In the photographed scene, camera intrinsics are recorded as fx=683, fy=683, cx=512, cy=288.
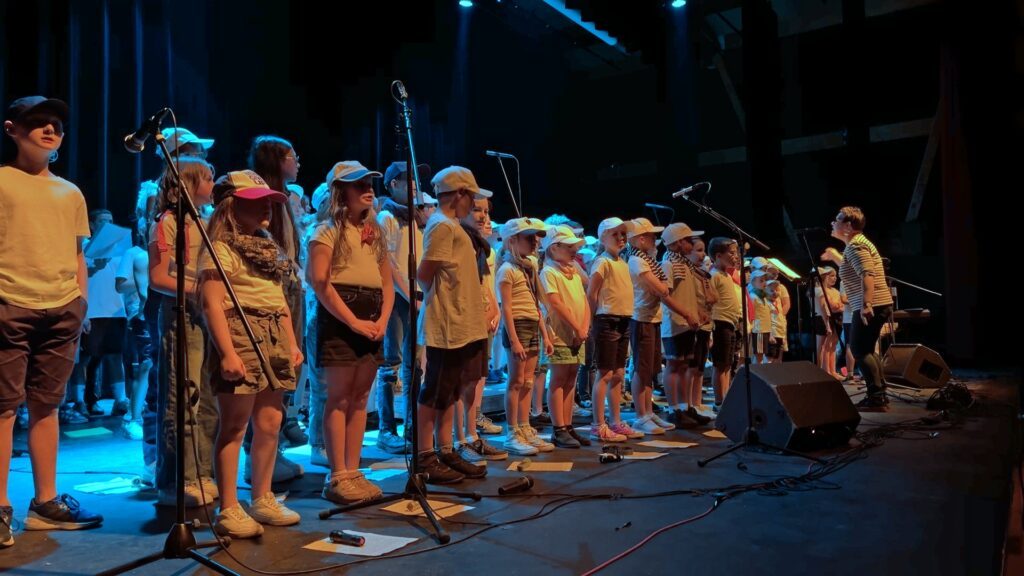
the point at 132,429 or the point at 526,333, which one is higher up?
the point at 526,333

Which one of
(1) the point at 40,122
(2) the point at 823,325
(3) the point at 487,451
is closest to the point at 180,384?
(1) the point at 40,122

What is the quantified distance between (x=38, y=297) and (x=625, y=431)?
3701 millimetres

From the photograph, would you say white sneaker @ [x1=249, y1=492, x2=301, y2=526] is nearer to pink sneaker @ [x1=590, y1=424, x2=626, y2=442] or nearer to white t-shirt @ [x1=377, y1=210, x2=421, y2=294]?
white t-shirt @ [x1=377, y1=210, x2=421, y2=294]

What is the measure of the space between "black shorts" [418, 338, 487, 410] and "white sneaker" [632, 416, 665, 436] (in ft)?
6.45

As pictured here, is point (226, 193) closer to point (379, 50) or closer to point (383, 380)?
point (383, 380)

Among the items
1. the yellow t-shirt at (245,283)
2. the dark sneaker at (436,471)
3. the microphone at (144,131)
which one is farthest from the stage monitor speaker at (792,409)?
the microphone at (144,131)

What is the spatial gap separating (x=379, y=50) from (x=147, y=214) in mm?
5320

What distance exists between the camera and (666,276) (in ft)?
17.3

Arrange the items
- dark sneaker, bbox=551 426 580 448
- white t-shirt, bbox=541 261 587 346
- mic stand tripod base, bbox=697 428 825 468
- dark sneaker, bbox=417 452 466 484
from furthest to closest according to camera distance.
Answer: white t-shirt, bbox=541 261 587 346
dark sneaker, bbox=551 426 580 448
mic stand tripod base, bbox=697 428 825 468
dark sneaker, bbox=417 452 466 484

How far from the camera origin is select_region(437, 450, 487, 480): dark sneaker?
3.59 meters

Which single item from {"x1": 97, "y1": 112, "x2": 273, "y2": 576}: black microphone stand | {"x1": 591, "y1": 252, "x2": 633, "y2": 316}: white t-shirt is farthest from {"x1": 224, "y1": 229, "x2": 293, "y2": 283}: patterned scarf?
{"x1": 591, "y1": 252, "x2": 633, "y2": 316}: white t-shirt

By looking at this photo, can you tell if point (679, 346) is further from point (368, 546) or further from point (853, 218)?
point (368, 546)

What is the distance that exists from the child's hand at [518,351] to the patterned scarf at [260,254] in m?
1.85

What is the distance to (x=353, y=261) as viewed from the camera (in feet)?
10.4
